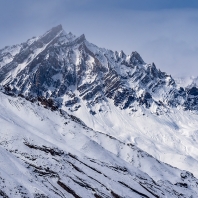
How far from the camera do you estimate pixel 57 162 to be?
199 feet

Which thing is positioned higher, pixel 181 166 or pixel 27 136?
pixel 181 166

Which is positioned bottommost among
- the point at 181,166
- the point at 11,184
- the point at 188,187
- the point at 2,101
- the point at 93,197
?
the point at 11,184

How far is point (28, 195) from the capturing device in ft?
132

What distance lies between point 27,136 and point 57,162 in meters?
16.7

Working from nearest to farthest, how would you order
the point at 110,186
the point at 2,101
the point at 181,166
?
the point at 110,186, the point at 2,101, the point at 181,166

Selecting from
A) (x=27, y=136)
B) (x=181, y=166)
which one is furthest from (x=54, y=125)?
(x=181, y=166)

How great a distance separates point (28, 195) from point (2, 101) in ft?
311

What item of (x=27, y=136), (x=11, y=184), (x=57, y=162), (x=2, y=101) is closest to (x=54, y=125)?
(x=2, y=101)

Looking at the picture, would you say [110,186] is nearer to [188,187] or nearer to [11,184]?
[11,184]

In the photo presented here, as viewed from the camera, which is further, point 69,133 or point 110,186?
point 69,133

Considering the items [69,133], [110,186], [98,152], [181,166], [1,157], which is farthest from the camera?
[181,166]

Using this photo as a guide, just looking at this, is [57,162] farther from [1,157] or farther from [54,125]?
[54,125]

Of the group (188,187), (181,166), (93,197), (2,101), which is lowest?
(93,197)

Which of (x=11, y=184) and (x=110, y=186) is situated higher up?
(x=110, y=186)
